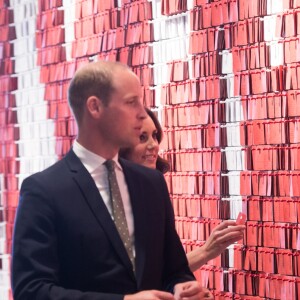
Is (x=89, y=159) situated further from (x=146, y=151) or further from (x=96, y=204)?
(x=146, y=151)

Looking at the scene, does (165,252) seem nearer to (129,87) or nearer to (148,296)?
(148,296)

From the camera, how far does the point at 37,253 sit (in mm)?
2041

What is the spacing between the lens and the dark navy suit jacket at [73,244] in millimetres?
2045

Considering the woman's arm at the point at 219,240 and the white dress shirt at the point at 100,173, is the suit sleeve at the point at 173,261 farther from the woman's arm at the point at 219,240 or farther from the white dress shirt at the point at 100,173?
the woman's arm at the point at 219,240

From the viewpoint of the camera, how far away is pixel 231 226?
2.87 m

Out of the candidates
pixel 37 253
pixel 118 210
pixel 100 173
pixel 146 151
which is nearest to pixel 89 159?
pixel 100 173

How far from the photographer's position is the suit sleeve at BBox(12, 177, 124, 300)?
2.02 m

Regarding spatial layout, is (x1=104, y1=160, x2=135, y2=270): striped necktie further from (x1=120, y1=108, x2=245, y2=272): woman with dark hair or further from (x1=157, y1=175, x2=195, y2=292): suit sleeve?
(x1=120, y1=108, x2=245, y2=272): woman with dark hair

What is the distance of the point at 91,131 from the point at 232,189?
1.37 m

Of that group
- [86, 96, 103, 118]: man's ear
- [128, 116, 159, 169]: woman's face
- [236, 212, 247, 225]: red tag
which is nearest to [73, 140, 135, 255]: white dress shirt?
[86, 96, 103, 118]: man's ear

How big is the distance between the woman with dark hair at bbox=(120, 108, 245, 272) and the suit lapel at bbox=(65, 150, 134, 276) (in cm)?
83

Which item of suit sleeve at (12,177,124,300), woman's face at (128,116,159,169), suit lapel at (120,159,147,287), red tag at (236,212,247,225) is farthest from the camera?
woman's face at (128,116,159,169)

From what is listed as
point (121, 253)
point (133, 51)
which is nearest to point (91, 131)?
point (121, 253)

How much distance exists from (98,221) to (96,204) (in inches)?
1.9
